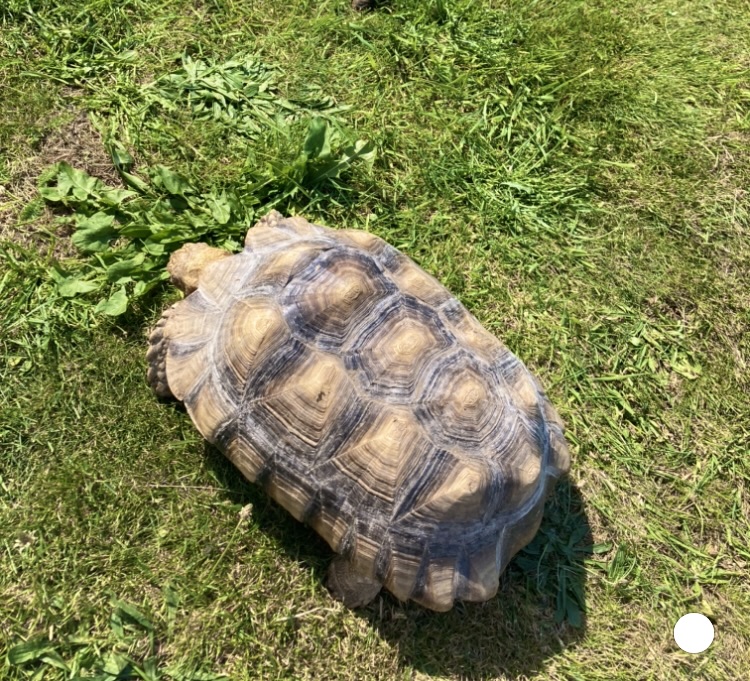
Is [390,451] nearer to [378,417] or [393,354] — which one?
[378,417]

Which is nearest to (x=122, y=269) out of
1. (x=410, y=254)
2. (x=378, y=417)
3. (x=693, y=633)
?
(x=410, y=254)

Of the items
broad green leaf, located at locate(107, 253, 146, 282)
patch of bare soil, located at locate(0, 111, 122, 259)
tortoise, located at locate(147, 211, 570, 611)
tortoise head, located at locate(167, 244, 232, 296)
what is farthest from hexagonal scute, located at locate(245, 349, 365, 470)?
patch of bare soil, located at locate(0, 111, 122, 259)

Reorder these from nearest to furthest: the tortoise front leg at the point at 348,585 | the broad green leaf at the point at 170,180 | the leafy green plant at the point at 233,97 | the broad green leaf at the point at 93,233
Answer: the tortoise front leg at the point at 348,585
the broad green leaf at the point at 93,233
the broad green leaf at the point at 170,180
the leafy green plant at the point at 233,97

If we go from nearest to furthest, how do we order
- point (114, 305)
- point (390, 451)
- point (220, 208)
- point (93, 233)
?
point (390, 451), point (114, 305), point (93, 233), point (220, 208)

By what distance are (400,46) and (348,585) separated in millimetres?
2840

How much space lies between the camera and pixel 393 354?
7.27 feet

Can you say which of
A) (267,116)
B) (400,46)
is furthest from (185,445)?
(400,46)

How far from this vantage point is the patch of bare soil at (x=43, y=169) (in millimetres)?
3004

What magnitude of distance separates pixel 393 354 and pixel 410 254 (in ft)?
3.80

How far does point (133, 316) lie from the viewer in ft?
9.57

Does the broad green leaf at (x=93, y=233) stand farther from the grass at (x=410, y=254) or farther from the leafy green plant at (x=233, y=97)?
the leafy green plant at (x=233, y=97)

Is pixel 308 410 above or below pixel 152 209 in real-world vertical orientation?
below

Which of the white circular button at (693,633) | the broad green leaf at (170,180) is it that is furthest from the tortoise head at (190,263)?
the white circular button at (693,633)

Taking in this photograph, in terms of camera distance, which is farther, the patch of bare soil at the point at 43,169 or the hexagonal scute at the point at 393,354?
the patch of bare soil at the point at 43,169
